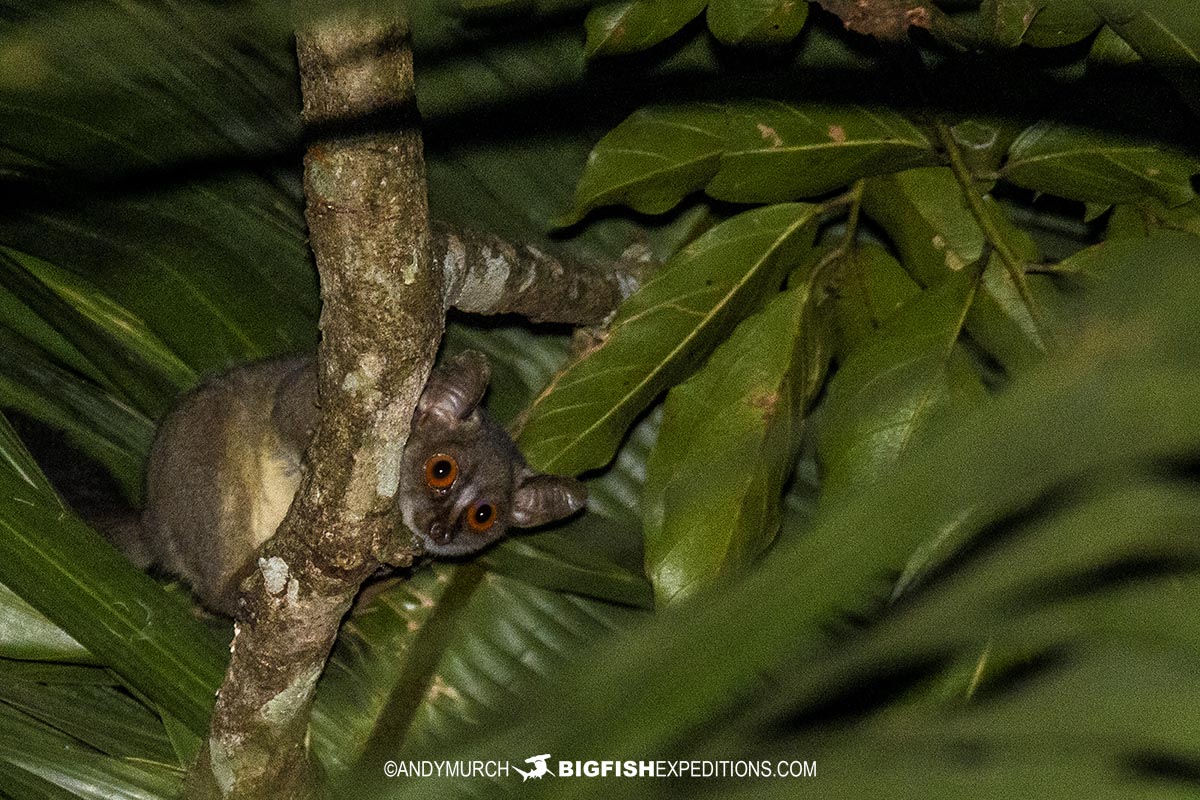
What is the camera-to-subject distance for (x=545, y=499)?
3221 mm

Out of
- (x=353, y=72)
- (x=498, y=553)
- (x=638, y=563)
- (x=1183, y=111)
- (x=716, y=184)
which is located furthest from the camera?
(x=498, y=553)

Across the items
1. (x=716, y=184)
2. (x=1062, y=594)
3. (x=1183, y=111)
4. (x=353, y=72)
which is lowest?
(x=716, y=184)

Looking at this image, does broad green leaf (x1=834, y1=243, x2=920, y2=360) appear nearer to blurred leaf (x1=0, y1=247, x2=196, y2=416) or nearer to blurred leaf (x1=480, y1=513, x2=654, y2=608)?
blurred leaf (x1=480, y1=513, x2=654, y2=608)

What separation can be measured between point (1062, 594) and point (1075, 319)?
0.08 m

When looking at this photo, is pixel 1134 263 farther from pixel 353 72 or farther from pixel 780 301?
pixel 780 301

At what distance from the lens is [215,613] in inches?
134

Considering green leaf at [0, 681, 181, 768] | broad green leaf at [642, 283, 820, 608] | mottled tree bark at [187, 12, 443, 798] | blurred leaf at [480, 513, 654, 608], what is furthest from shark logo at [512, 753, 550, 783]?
blurred leaf at [480, 513, 654, 608]

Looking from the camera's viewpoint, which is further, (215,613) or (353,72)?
(215,613)

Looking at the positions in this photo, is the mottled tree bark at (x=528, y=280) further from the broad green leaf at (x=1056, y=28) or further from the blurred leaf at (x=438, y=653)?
the broad green leaf at (x=1056, y=28)

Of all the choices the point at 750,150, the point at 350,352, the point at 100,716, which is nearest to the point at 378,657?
the point at 100,716

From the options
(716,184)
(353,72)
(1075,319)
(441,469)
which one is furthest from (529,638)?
(1075,319)

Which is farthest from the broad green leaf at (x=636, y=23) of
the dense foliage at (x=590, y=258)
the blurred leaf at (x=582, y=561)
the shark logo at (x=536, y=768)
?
the shark logo at (x=536, y=768)

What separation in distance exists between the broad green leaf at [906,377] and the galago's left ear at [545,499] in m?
0.91

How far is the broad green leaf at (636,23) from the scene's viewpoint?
237cm
